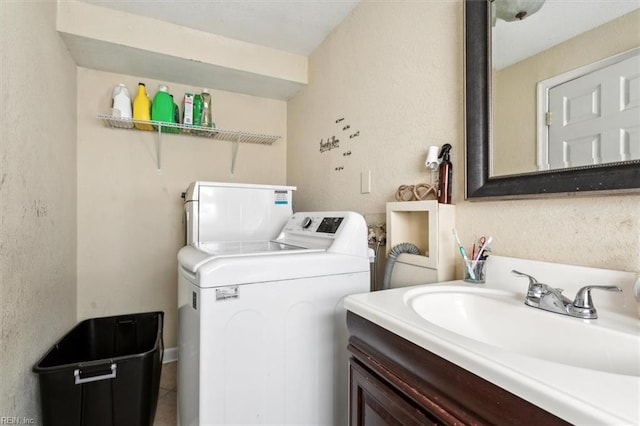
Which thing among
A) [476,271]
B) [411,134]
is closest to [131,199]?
[411,134]

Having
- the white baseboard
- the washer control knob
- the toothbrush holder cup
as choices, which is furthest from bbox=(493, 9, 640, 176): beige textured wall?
the white baseboard

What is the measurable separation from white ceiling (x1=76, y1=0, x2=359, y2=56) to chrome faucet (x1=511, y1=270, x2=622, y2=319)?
1798mm

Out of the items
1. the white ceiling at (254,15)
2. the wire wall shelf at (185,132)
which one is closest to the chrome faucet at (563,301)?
the white ceiling at (254,15)

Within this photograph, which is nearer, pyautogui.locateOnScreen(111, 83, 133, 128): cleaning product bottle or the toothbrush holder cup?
the toothbrush holder cup

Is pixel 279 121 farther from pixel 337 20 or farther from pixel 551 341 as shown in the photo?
pixel 551 341

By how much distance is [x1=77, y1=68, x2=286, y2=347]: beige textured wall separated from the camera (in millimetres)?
2158

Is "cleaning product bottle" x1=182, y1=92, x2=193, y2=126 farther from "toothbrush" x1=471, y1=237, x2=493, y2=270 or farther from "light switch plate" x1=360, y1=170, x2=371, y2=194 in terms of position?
"toothbrush" x1=471, y1=237, x2=493, y2=270

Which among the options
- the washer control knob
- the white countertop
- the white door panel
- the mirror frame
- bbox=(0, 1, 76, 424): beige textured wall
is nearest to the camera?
the white countertop

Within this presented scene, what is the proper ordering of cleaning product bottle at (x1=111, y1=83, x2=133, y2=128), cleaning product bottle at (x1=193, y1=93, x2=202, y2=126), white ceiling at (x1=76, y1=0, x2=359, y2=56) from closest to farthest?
white ceiling at (x1=76, y1=0, x2=359, y2=56), cleaning product bottle at (x1=111, y1=83, x2=133, y2=128), cleaning product bottle at (x1=193, y1=93, x2=202, y2=126)

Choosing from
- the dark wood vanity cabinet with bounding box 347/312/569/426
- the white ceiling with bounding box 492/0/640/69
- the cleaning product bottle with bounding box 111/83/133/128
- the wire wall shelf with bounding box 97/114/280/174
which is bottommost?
the dark wood vanity cabinet with bounding box 347/312/569/426

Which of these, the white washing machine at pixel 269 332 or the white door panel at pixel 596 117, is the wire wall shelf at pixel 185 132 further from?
the white door panel at pixel 596 117

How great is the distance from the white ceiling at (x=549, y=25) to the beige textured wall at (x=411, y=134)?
0.16 m

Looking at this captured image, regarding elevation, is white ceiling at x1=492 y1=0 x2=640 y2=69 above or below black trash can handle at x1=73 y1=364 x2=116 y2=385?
above

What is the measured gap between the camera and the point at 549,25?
3.15ft
